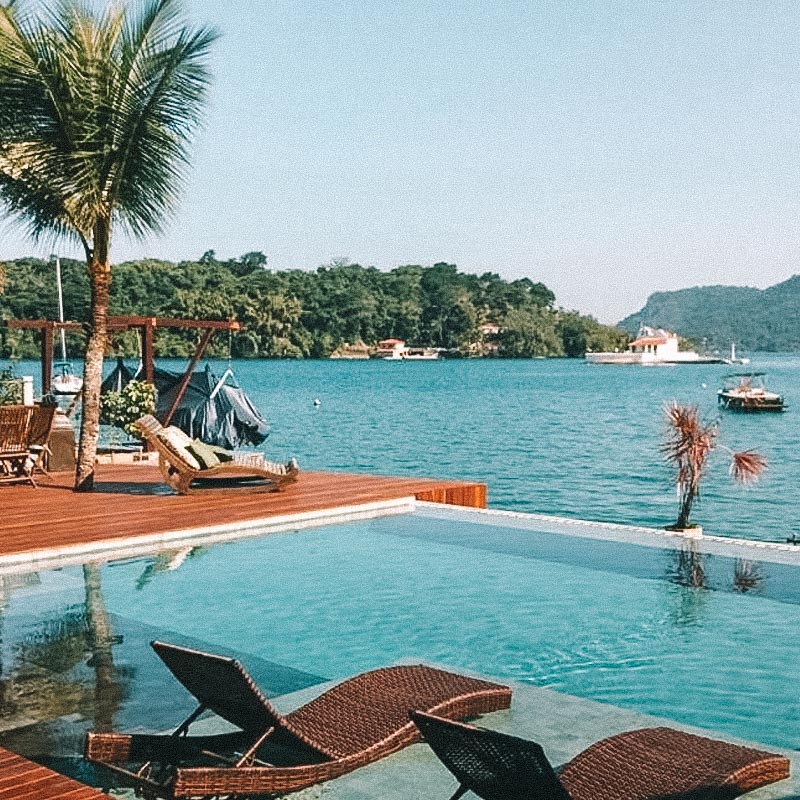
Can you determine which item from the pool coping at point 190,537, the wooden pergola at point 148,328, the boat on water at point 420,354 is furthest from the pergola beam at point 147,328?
the boat on water at point 420,354

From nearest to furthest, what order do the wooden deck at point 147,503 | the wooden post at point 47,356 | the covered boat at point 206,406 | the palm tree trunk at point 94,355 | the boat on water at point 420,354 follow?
the wooden deck at point 147,503
the palm tree trunk at point 94,355
the wooden post at point 47,356
the covered boat at point 206,406
the boat on water at point 420,354

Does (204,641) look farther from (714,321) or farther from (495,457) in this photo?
(714,321)

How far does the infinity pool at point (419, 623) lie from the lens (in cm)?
483

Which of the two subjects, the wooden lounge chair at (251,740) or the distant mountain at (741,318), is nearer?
the wooden lounge chair at (251,740)

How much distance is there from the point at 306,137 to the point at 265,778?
84.6 feet

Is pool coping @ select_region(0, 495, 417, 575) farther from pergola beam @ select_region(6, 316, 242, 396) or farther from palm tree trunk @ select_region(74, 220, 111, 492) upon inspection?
pergola beam @ select_region(6, 316, 242, 396)

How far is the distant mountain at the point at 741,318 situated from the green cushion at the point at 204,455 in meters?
140

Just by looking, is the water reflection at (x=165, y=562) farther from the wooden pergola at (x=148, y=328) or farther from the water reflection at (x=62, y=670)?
the wooden pergola at (x=148, y=328)

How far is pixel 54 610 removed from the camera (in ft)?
20.1

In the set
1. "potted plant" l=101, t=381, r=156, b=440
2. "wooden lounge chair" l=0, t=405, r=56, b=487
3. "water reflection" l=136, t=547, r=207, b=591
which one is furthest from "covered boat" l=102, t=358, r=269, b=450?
"water reflection" l=136, t=547, r=207, b=591

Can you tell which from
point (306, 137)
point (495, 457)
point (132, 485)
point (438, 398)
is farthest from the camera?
point (438, 398)

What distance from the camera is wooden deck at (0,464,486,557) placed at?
24.9 feet

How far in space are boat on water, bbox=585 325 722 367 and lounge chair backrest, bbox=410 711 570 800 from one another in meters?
120

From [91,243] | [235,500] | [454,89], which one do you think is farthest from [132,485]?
[454,89]
